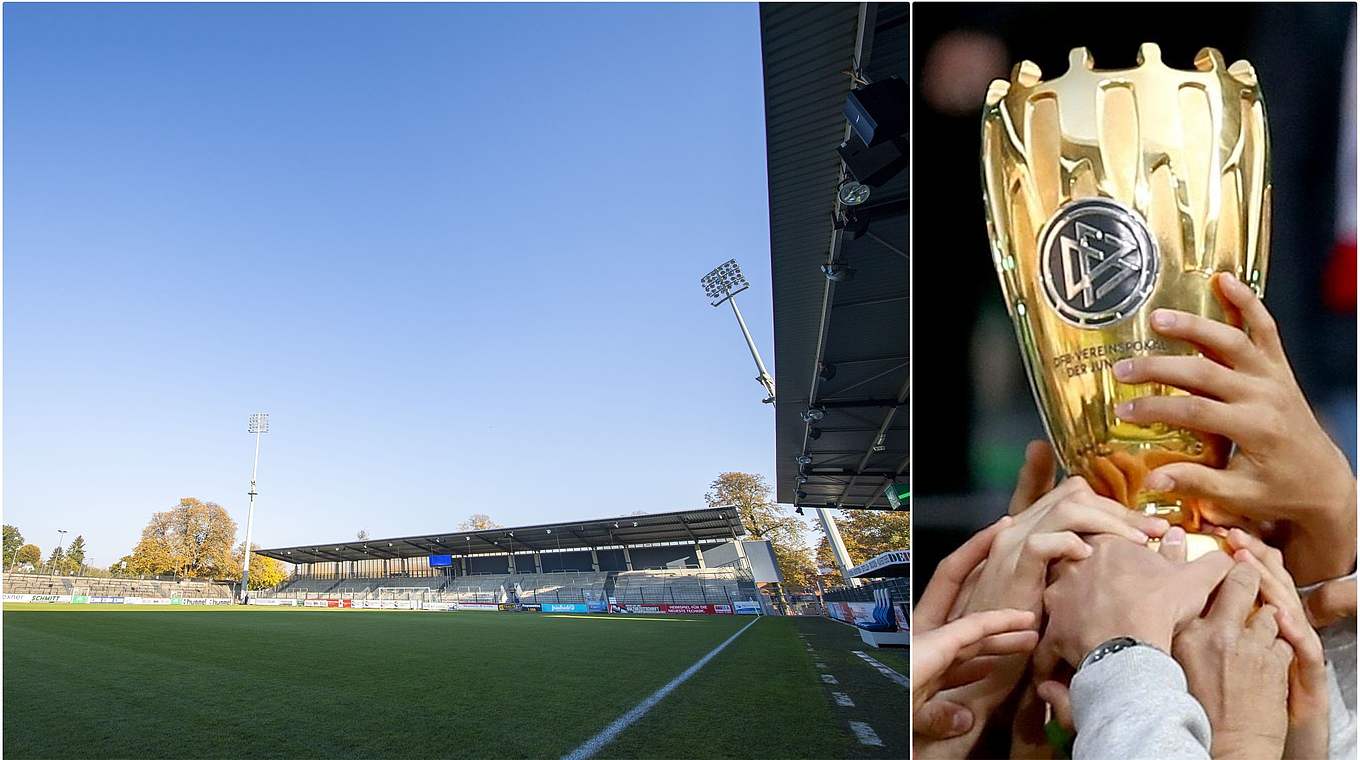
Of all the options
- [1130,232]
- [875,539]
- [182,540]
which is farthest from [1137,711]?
[182,540]

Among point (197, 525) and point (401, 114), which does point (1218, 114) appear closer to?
point (401, 114)

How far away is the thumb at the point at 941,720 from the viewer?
1208 mm

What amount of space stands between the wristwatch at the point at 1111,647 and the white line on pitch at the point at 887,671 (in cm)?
389

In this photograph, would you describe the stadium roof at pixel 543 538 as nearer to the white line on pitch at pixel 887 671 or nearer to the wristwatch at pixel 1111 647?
the white line on pitch at pixel 887 671

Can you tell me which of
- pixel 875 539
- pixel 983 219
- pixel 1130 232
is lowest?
pixel 875 539

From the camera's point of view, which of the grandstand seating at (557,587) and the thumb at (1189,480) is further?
the grandstand seating at (557,587)

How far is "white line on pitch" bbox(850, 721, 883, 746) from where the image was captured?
3.16 metres

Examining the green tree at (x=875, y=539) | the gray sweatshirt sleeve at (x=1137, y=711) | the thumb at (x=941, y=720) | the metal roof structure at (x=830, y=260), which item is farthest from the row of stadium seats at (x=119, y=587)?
the gray sweatshirt sleeve at (x=1137, y=711)

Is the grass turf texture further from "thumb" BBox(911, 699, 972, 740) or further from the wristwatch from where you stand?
the wristwatch

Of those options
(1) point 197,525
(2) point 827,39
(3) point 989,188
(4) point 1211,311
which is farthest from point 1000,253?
(1) point 197,525

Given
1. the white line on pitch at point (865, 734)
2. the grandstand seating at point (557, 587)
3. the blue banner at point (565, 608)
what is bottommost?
the blue banner at point (565, 608)

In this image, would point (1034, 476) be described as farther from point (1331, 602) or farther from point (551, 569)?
point (551, 569)

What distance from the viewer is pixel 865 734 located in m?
3.34

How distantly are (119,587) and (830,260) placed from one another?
28.2 meters
